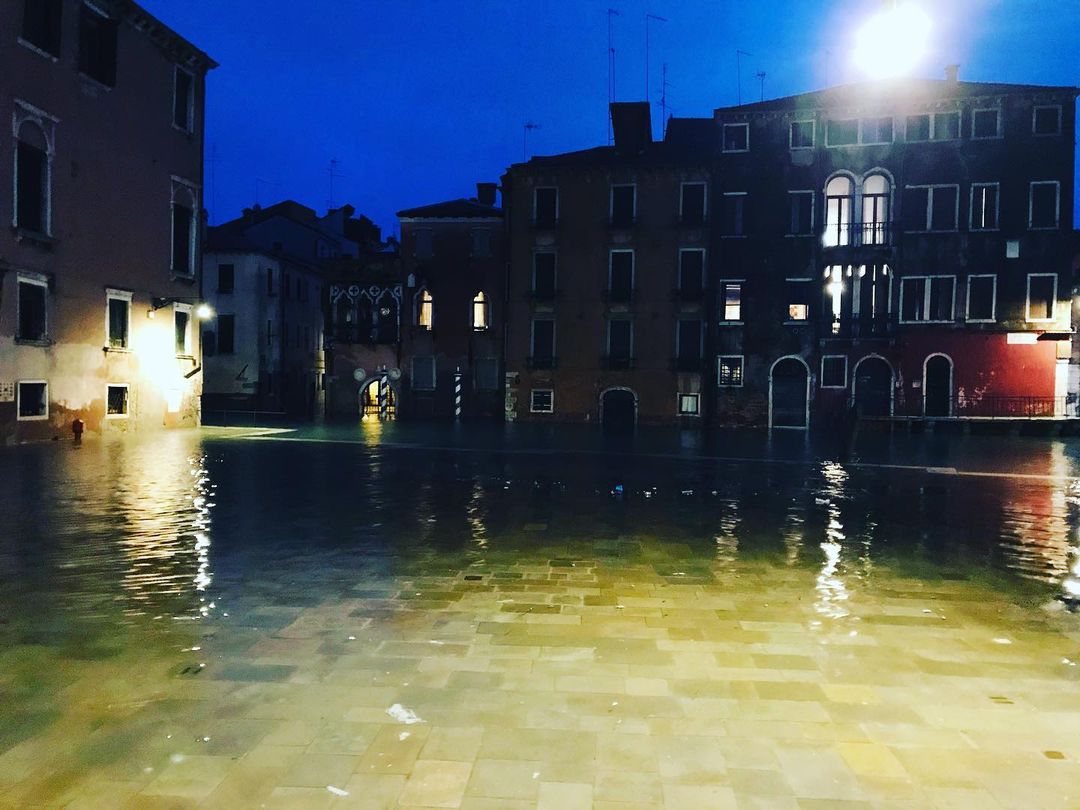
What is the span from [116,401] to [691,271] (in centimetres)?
2546

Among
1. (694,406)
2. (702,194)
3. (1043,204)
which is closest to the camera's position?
(1043,204)

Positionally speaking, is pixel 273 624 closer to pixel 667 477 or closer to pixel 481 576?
pixel 481 576

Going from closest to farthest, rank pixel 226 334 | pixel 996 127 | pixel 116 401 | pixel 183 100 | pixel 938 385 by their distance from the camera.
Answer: pixel 116 401
pixel 183 100
pixel 996 127
pixel 938 385
pixel 226 334

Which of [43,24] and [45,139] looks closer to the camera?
[43,24]

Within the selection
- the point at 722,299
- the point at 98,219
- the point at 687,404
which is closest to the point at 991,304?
the point at 722,299

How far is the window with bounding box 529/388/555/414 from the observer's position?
129 ft

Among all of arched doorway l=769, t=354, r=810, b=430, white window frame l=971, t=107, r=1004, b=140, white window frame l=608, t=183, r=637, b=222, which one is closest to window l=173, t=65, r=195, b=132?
white window frame l=608, t=183, r=637, b=222

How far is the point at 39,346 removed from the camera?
75.0ft

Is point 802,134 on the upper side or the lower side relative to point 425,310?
upper

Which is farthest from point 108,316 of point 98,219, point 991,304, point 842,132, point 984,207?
point 984,207

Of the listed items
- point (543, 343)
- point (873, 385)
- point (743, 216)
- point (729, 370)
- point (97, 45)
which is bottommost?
point (873, 385)

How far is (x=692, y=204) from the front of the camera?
37.7m

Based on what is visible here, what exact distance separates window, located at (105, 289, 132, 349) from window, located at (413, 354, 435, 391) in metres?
17.3

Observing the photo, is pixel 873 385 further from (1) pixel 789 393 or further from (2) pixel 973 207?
(2) pixel 973 207
